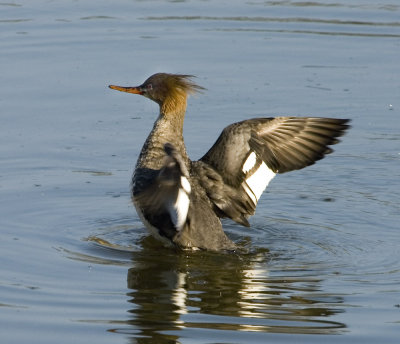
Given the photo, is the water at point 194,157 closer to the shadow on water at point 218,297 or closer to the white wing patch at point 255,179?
the shadow on water at point 218,297

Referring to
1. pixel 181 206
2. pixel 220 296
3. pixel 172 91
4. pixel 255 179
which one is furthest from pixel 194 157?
pixel 220 296

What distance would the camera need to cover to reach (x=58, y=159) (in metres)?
9.07

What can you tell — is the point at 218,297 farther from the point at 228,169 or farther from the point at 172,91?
the point at 172,91

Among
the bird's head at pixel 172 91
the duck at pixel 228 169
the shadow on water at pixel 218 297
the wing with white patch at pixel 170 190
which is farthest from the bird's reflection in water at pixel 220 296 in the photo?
the bird's head at pixel 172 91

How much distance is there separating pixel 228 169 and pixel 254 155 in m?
0.24

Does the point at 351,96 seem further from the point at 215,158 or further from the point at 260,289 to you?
the point at 260,289

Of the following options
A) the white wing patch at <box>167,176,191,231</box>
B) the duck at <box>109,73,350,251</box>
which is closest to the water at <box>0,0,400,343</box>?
the duck at <box>109,73,350,251</box>

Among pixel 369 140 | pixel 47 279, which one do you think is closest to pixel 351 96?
pixel 369 140

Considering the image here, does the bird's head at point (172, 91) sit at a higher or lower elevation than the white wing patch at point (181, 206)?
higher

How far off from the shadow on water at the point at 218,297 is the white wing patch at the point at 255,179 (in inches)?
18.2

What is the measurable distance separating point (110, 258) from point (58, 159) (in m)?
2.08

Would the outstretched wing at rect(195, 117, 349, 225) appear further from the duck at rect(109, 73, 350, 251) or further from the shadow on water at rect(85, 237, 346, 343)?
the shadow on water at rect(85, 237, 346, 343)

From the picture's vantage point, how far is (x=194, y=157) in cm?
912

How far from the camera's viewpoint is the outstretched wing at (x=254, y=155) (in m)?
7.29
